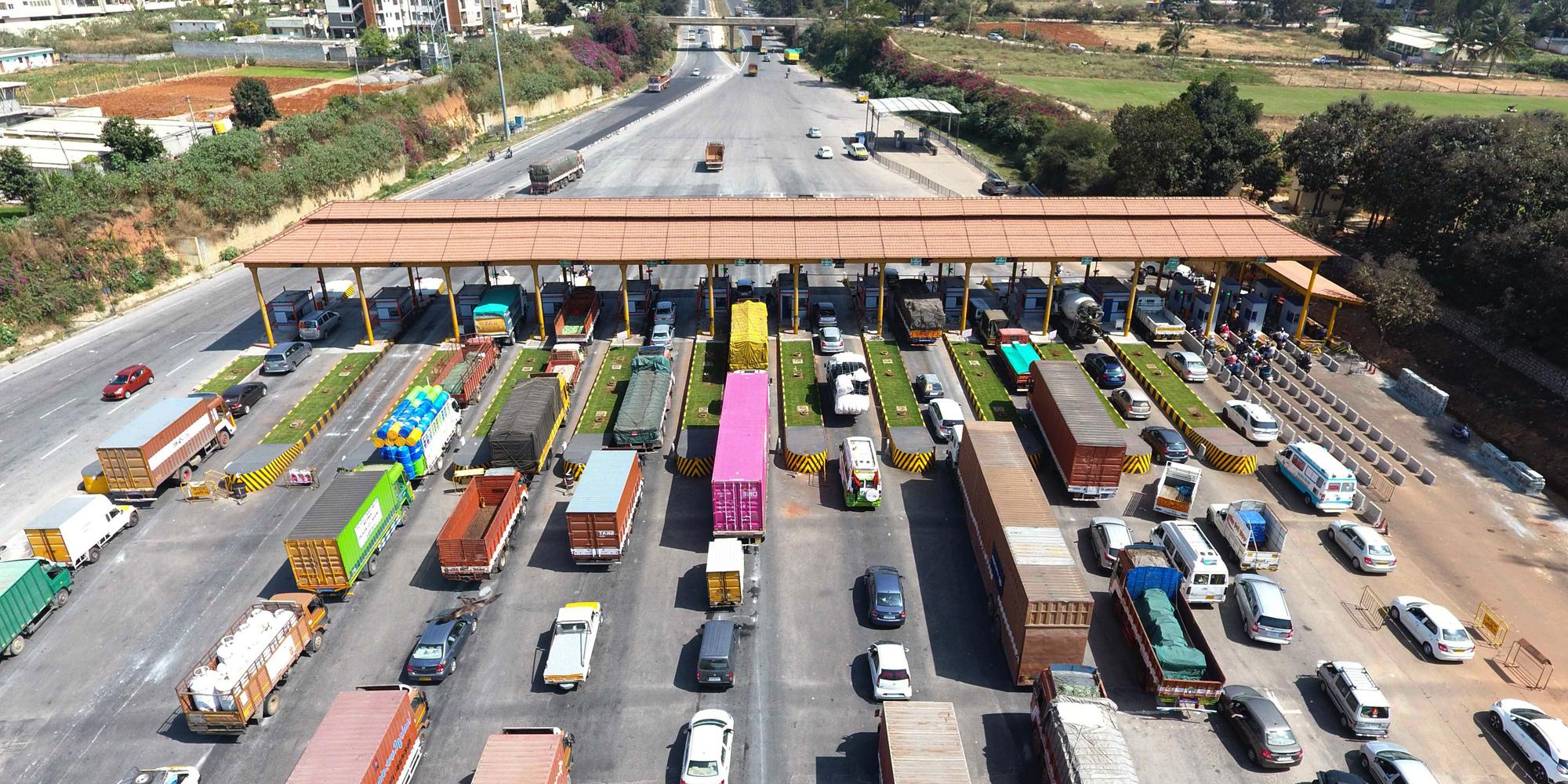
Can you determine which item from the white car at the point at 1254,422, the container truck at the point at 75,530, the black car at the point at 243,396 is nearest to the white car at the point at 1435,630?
the white car at the point at 1254,422

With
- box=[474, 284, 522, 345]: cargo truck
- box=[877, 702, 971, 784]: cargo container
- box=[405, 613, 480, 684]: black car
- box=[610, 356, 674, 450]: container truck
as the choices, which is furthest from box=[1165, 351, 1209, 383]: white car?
box=[474, 284, 522, 345]: cargo truck

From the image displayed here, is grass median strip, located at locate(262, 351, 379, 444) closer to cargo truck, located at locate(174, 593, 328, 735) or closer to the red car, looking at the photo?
the red car

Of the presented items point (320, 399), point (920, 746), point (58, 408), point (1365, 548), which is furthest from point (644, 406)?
point (58, 408)

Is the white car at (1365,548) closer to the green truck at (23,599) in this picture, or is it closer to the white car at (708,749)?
the white car at (708,749)

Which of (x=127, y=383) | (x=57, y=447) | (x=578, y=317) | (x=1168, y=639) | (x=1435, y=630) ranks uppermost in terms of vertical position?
(x=578, y=317)

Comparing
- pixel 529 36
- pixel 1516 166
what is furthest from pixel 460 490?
pixel 529 36

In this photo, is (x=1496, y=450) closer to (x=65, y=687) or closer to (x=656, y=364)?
(x=656, y=364)

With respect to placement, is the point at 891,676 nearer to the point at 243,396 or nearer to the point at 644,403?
the point at 644,403
